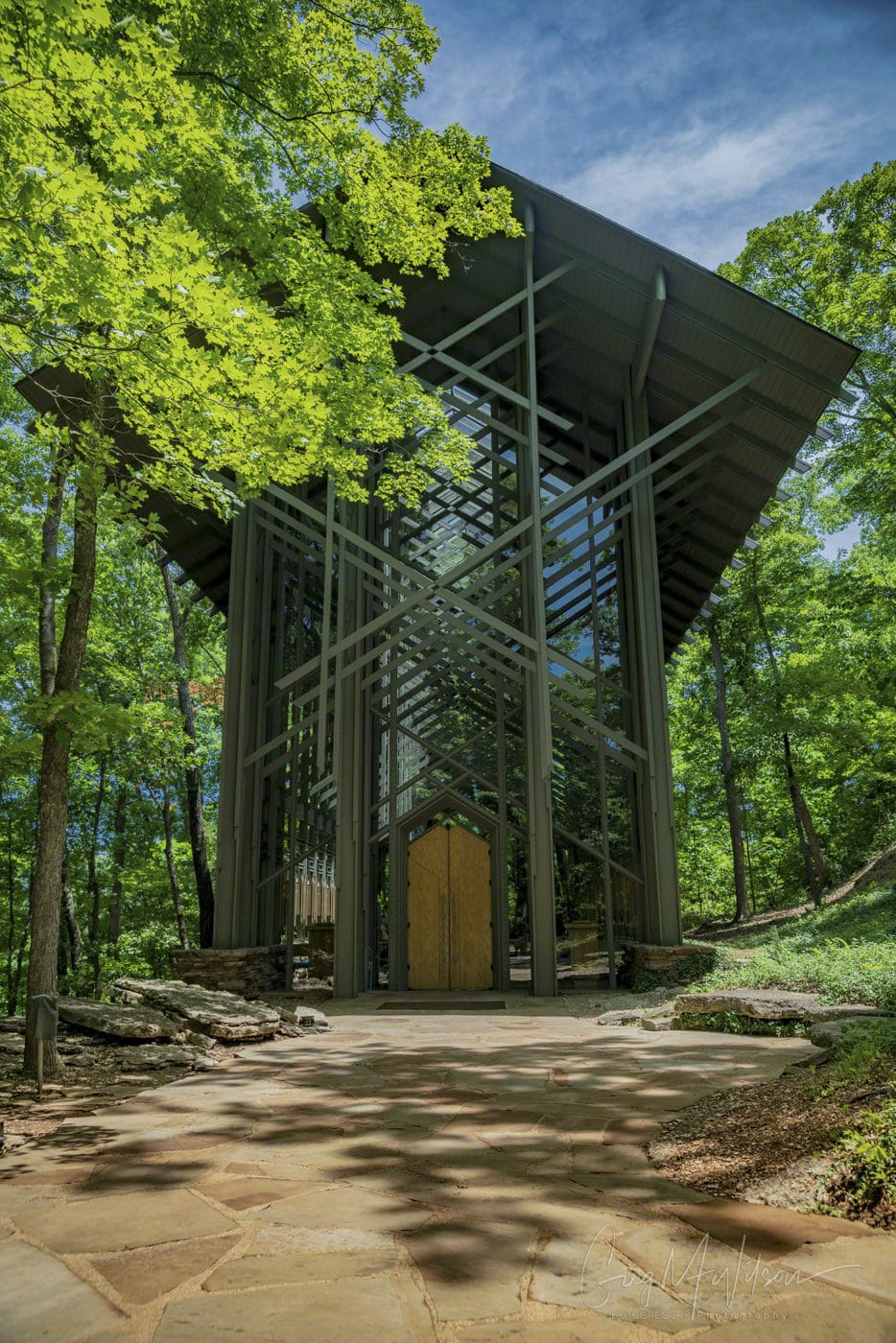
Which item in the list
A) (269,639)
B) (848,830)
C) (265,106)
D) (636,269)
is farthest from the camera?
(848,830)

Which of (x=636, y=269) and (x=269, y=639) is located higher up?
(x=636, y=269)

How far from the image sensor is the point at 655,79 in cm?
246

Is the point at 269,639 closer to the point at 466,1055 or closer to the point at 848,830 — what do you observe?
the point at 466,1055

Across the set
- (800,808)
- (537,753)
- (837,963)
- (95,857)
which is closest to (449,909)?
(537,753)

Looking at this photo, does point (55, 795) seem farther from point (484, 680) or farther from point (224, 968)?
point (484, 680)

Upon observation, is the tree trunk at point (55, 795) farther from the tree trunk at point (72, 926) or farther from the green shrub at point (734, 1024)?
the tree trunk at point (72, 926)

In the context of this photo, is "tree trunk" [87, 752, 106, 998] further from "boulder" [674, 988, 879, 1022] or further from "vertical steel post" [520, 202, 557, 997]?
"boulder" [674, 988, 879, 1022]

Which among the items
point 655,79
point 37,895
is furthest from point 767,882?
point 655,79

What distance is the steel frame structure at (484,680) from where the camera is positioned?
11586 millimetres

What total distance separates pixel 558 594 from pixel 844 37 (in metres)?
12.2

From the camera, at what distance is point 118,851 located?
818 inches

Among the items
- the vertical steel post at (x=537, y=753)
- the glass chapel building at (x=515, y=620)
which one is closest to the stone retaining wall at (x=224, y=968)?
the glass chapel building at (x=515, y=620)

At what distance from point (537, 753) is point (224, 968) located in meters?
5.38

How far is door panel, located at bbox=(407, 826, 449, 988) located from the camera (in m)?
13.2
